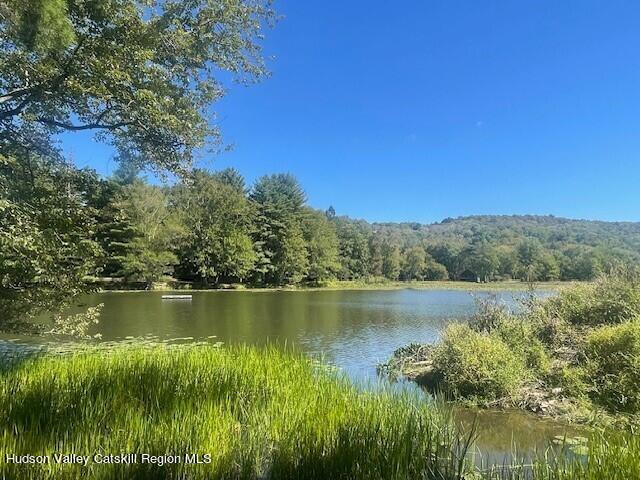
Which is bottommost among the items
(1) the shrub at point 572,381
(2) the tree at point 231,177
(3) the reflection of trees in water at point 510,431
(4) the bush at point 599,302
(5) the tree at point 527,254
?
(3) the reflection of trees in water at point 510,431

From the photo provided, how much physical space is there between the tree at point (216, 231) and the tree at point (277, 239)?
1.91 metres

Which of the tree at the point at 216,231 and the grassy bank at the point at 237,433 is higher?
the tree at the point at 216,231

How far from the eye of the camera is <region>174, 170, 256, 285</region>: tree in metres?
50.9

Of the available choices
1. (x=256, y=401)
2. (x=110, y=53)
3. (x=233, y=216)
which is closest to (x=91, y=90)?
(x=110, y=53)

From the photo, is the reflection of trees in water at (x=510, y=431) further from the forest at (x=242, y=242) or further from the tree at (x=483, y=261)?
the tree at (x=483, y=261)

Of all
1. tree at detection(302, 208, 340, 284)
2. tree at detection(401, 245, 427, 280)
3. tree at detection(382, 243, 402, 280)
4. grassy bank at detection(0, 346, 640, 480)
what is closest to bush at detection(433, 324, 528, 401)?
grassy bank at detection(0, 346, 640, 480)

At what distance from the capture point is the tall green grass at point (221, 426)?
10.8ft

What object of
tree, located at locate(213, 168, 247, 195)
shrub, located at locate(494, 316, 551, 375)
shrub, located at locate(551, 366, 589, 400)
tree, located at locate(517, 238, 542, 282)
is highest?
tree, located at locate(213, 168, 247, 195)

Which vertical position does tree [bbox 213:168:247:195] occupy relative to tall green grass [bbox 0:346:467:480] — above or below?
above

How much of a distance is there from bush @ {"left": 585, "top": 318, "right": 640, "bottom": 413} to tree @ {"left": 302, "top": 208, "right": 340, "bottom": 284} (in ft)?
171

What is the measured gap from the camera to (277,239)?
56875mm

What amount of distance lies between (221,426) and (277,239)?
53188mm

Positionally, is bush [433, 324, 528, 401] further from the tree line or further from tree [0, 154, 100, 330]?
the tree line

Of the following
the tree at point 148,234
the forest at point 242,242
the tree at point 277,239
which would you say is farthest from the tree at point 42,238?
the tree at point 277,239
